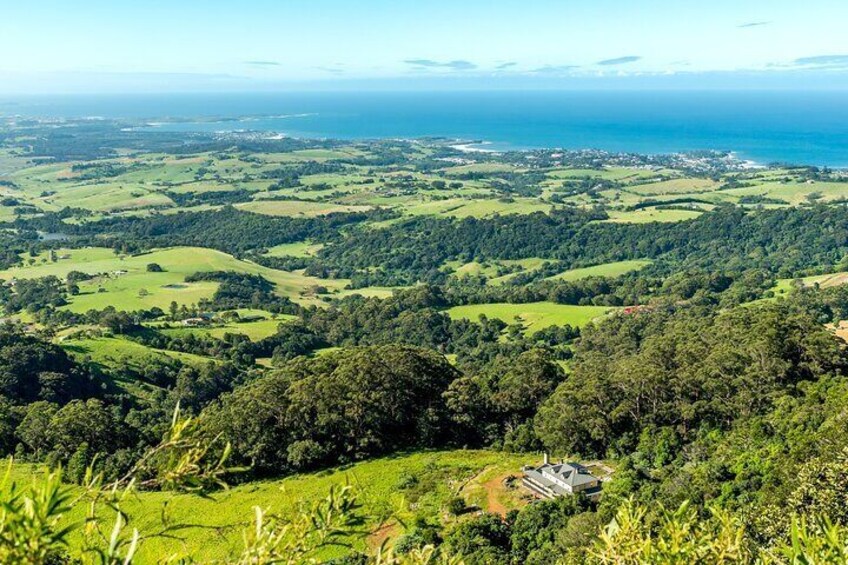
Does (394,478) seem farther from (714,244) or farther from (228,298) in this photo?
(714,244)

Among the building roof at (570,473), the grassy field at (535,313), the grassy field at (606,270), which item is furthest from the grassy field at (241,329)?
the building roof at (570,473)

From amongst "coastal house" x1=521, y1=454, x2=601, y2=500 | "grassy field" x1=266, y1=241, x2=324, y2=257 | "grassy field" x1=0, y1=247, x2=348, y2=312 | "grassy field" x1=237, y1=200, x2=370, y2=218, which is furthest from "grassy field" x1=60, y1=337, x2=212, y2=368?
"grassy field" x1=237, y1=200, x2=370, y2=218

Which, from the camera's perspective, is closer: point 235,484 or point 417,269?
point 235,484

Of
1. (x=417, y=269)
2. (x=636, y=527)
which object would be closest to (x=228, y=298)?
(x=417, y=269)

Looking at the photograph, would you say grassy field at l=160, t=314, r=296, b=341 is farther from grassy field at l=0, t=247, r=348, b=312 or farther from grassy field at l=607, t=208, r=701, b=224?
grassy field at l=607, t=208, r=701, b=224

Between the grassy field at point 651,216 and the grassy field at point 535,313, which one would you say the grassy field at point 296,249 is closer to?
the grassy field at point 535,313

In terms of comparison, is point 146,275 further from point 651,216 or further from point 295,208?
point 651,216
